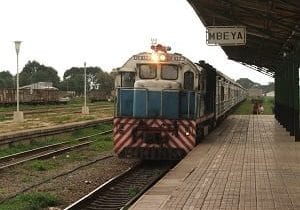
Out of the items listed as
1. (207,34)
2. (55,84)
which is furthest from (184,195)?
(55,84)

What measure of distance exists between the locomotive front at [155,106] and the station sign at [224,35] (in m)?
3.01

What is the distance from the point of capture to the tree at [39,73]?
144m

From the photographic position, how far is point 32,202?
10656 millimetres

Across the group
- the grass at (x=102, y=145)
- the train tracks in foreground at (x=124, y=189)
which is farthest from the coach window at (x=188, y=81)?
the grass at (x=102, y=145)

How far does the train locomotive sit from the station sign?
281 cm

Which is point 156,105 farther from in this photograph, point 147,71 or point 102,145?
point 102,145

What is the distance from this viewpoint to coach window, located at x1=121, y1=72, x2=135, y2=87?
16.9 m

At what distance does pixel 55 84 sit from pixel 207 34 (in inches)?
5094

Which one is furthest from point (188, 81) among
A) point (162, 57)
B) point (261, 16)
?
point (261, 16)

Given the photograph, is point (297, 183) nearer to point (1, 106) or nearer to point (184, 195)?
point (184, 195)

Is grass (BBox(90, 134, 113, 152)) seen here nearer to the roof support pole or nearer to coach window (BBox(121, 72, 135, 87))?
coach window (BBox(121, 72, 135, 87))

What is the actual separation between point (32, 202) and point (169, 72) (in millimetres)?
7115

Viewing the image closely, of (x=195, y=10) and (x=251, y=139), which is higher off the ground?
(x=195, y=10)

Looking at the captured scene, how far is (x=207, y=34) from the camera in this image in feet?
64.7
